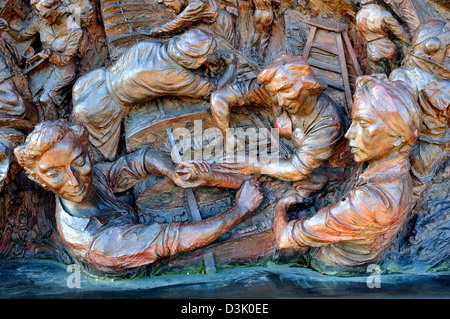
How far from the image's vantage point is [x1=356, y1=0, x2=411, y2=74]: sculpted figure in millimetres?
3900

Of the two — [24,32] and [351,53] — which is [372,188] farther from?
[24,32]

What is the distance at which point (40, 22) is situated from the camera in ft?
14.4

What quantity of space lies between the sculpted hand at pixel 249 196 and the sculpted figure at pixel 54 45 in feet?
5.31

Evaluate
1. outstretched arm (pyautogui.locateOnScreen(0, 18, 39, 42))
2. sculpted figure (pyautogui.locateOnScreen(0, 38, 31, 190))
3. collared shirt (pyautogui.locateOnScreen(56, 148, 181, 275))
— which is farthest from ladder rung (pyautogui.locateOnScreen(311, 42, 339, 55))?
sculpted figure (pyautogui.locateOnScreen(0, 38, 31, 190))

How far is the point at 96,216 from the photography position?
3.98m

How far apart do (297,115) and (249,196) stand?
2.25ft

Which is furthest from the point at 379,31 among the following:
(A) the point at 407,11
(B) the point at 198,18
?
(B) the point at 198,18

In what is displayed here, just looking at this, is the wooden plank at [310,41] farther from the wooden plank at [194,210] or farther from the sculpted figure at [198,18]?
the wooden plank at [194,210]

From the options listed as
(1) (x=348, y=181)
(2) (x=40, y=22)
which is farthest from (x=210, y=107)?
(2) (x=40, y=22)

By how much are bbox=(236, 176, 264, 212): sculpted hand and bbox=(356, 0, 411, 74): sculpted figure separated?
126cm

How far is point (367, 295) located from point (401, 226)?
0.59 m

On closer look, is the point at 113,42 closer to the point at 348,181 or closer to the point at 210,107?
the point at 210,107

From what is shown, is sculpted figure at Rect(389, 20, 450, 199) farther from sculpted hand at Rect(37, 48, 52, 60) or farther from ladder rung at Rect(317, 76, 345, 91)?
sculpted hand at Rect(37, 48, 52, 60)

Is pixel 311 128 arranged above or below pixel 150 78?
below
